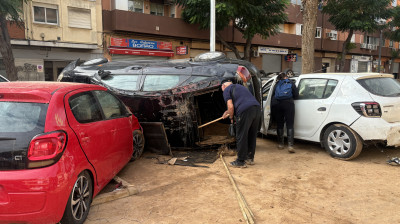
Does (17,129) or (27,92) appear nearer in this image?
(17,129)

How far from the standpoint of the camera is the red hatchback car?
252 centimetres

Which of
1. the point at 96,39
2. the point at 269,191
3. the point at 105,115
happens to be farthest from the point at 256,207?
the point at 96,39

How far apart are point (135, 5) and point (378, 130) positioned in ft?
54.8

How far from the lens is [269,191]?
405 cm

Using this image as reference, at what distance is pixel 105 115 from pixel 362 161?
14.8ft

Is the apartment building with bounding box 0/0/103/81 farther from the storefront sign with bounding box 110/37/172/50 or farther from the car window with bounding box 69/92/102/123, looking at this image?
the car window with bounding box 69/92/102/123

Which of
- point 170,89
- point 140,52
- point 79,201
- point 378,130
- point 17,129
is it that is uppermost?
point 140,52

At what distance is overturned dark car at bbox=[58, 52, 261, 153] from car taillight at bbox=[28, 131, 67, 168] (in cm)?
276

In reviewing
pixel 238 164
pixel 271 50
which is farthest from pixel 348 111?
pixel 271 50

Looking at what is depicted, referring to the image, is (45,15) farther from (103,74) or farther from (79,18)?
(103,74)

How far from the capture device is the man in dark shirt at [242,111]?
4.88 metres

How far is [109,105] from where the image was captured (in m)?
4.11

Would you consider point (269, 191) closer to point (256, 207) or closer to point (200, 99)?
point (256, 207)

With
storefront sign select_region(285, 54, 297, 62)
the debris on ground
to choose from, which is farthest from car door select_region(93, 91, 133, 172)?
storefront sign select_region(285, 54, 297, 62)
